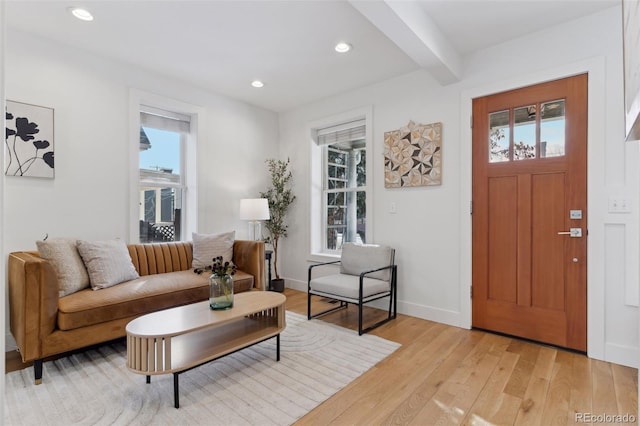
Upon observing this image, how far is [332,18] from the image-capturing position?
257 centimetres

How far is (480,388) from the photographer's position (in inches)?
81.5

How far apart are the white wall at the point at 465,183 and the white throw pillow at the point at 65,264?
261 cm

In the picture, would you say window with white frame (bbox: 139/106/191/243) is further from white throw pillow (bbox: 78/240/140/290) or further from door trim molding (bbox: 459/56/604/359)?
door trim molding (bbox: 459/56/604/359)

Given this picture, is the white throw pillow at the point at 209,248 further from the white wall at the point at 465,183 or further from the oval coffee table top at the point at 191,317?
the white wall at the point at 465,183

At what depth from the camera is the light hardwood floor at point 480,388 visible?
1.80 meters

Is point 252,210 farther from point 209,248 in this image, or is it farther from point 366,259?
point 366,259

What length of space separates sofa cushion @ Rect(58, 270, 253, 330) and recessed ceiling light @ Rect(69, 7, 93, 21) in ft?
7.05

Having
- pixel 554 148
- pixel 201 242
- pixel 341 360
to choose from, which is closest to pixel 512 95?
pixel 554 148

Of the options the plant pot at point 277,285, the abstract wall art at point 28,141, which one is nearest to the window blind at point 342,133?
the plant pot at point 277,285

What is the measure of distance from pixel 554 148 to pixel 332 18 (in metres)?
2.08

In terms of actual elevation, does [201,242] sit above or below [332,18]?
below

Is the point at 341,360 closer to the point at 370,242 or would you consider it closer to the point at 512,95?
the point at 370,242

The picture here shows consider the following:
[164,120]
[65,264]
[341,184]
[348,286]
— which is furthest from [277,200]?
[65,264]

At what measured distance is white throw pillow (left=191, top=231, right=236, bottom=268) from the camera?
11.5 ft
